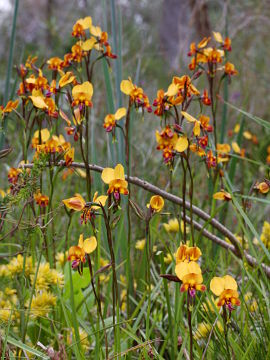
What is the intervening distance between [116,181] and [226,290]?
291mm

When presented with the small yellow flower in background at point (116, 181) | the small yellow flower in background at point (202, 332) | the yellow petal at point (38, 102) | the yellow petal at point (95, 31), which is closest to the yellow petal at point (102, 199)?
the small yellow flower in background at point (116, 181)

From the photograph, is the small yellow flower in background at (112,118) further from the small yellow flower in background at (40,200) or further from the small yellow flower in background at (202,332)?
the small yellow flower in background at (202,332)

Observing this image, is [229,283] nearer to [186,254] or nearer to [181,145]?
[186,254]

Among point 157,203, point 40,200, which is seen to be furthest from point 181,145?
point 40,200

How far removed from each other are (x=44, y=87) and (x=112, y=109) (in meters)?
0.30

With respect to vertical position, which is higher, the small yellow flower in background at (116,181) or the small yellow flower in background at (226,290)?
the small yellow flower in background at (116,181)

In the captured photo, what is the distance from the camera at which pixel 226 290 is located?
1.00 m

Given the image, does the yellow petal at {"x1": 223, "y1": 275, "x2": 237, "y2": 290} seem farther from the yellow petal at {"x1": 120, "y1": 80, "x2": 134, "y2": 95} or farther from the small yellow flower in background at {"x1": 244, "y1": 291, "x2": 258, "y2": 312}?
the yellow petal at {"x1": 120, "y1": 80, "x2": 134, "y2": 95}

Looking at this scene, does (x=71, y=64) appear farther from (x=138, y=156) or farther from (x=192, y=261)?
(x=138, y=156)

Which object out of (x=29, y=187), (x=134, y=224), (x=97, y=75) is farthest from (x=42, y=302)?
(x=97, y=75)

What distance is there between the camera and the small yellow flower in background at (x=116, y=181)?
1083 millimetres

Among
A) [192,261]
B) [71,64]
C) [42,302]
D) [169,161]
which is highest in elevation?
[71,64]

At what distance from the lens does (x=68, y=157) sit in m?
1.35

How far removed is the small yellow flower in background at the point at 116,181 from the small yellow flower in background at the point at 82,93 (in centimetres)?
22
